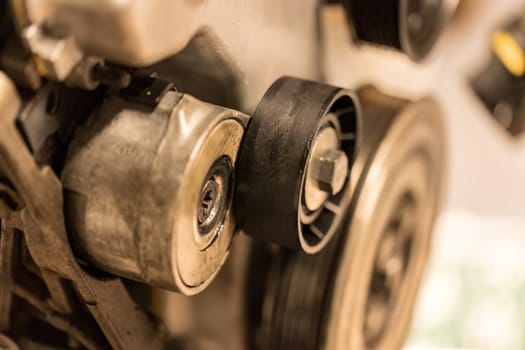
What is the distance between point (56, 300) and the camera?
57 centimetres

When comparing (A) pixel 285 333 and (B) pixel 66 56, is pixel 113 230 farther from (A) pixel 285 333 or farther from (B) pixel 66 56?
(A) pixel 285 333

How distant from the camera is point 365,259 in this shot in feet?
2.48

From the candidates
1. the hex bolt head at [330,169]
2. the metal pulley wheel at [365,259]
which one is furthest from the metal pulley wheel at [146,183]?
the metal pulley wheel at [365,259]

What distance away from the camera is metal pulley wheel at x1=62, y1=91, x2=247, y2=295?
0.47 meters

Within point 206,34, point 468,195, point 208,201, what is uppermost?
point 206,34

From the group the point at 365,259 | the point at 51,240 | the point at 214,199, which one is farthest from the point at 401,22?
the point at 51,240

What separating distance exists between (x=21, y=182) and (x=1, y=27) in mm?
113

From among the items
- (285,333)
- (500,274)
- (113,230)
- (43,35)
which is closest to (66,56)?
(43,35)

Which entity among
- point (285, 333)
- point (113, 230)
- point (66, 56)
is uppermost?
point (66, 56)

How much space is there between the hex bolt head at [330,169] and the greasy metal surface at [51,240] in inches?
7.7

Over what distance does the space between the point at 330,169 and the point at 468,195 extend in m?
1.16

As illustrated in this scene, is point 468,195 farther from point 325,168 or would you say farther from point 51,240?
point 51,240

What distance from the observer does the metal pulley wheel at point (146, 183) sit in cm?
47

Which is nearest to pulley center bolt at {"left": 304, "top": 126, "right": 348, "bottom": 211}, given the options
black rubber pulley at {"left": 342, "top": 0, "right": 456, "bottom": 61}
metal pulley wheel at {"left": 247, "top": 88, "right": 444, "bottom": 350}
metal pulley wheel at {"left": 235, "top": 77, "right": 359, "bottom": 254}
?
metal pulley wheel at {"left": 235, "top": 77, "right": 359, "bottom": 254}
